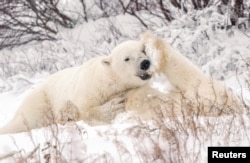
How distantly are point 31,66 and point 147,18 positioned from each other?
2428 millimetres

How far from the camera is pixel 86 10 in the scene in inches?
531

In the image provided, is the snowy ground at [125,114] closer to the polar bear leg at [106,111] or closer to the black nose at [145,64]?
the polar bear leg at [106,111]

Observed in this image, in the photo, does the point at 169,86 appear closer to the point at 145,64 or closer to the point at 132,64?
the point at 145,64

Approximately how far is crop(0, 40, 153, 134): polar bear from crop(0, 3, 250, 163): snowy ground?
61 cm


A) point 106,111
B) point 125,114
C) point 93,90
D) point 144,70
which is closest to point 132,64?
point 144,70

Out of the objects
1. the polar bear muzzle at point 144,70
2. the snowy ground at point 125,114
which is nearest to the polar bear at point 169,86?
the polar bear muzzle at point 144,70

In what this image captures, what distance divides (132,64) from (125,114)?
904 millimetres

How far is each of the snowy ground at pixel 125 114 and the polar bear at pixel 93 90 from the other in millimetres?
607

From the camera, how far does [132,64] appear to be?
246 inches

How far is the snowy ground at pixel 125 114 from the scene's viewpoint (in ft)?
11.1

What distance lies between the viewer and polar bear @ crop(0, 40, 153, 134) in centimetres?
602

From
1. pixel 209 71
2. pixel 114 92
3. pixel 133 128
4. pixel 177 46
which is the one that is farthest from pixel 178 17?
pixel 133 128

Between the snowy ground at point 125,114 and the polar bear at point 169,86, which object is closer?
A: the snowy ground at point 125,114

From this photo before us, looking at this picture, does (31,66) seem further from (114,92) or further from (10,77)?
(114,92)
